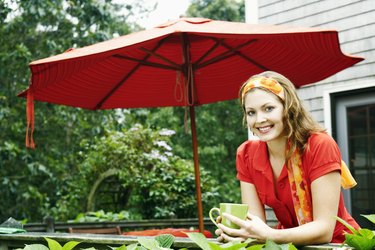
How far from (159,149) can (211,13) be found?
11671mm

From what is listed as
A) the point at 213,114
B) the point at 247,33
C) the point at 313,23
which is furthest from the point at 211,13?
the point at 247,33

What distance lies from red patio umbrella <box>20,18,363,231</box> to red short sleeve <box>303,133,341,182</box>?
4.02ft

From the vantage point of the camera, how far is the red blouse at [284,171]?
1949mm

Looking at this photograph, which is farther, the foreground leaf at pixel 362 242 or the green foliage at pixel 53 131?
the green foliage at pixel 53 131

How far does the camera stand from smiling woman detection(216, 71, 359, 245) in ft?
6.19

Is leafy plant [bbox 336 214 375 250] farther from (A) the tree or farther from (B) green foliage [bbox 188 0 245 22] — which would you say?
(B) green foliage [bbox 188 0 245 22]

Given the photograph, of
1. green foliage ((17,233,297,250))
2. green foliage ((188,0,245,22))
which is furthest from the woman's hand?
green foliage ((188,0,245,22))

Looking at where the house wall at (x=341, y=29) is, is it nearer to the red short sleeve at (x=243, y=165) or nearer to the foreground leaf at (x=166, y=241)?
the red short sleeve at (x=243, y=165)

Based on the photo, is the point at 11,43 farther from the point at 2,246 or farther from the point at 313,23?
the point at 2,246

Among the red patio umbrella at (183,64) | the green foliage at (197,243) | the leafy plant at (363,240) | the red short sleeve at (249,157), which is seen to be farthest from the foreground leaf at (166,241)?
the red patio umbrella at (183,64)

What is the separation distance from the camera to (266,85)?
1.99 metres

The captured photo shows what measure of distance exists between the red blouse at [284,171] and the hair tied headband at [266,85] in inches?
7.9

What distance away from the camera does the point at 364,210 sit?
5.64 m

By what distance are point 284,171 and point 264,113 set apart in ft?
0.76
